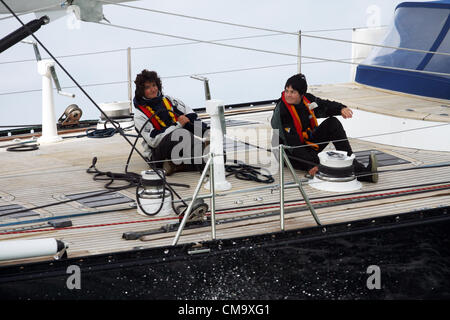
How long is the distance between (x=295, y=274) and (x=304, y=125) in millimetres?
1643

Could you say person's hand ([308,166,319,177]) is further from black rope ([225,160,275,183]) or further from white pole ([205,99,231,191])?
white pole ([205,99,231,191])

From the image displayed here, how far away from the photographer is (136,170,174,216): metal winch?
4547mm

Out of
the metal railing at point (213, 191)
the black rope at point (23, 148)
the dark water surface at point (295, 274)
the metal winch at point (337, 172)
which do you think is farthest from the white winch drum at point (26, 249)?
the black rope at point (23, 148)

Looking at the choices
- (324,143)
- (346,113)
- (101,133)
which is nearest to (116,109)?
(101,133)

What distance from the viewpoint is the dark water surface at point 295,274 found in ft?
13.3

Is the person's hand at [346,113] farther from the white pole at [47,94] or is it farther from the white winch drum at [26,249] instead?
the white pole at [47,94]

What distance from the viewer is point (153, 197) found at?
4.61m

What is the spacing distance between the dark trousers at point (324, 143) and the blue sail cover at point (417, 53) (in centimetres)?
186

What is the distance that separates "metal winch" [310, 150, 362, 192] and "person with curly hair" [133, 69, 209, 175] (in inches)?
44.0

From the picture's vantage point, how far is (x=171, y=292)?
420 centimetres

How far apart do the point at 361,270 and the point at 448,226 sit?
744 mm

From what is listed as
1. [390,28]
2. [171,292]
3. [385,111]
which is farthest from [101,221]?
[390,28]

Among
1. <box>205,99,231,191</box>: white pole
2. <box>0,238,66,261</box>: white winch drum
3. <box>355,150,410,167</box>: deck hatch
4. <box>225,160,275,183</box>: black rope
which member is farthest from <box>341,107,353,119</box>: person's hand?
<box>0,238,66,261</box>: white winch drum

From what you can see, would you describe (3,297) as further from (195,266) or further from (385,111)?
(385,111)
